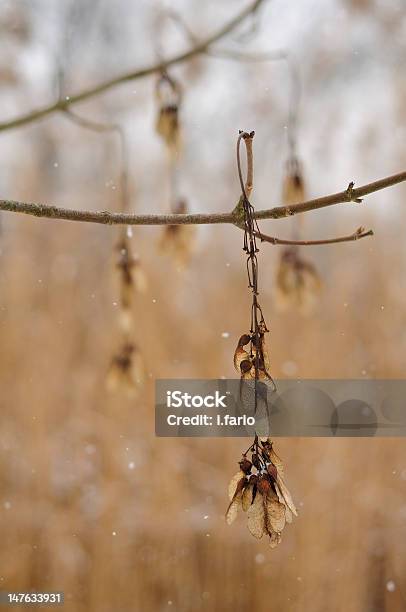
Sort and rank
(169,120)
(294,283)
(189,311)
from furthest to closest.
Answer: (189,311) < (294,283) < (169,120)

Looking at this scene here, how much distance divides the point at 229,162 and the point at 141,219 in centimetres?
126

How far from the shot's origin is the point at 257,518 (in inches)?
14.0

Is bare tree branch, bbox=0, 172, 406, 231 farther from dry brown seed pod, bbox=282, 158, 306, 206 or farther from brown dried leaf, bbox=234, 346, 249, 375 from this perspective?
dry brown seed pod, bbox=282, 158, 306, 206

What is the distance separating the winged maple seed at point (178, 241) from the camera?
0.86 m

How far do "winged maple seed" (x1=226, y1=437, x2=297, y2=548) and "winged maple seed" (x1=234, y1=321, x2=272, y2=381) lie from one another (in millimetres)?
42

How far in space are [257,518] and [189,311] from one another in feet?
3.82

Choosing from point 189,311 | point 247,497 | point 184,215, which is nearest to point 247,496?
point 247,497

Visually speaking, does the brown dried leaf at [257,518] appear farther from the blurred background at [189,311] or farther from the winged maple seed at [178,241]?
the blurred background at [189,311]

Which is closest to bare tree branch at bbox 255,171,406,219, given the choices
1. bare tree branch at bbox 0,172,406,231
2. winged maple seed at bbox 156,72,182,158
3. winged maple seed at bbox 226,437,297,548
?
bare tree branch at bbox 0,172,406,231

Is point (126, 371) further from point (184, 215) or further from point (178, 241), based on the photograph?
point (184, 215)

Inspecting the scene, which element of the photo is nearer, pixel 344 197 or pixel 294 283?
pixel 344 197

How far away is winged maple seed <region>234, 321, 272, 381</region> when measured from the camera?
1.22ft

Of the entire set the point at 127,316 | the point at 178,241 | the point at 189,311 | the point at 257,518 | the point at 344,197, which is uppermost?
the point at 189,311

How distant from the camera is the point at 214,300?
59.6 inches
